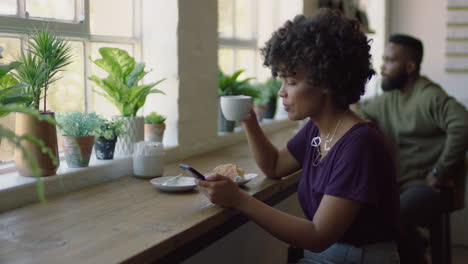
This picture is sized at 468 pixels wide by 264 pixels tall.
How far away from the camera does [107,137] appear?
198 cm

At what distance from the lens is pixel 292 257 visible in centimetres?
198

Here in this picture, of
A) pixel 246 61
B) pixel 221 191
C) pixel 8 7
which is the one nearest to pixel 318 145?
pixel 221 191

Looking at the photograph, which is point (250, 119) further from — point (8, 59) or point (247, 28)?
point (247, 28)

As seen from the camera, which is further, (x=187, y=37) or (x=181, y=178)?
(x=187, y=37)

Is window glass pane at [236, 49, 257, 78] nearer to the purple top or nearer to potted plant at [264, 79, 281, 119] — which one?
potted plant at [264, 79, 281, 119]

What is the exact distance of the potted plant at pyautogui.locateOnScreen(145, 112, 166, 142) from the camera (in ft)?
7.45

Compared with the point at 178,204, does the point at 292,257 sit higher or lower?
lower

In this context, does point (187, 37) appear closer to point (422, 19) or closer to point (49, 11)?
point (49, 11)

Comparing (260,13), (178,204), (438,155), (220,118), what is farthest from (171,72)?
(438,155)

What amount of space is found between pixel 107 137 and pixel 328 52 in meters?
0.96

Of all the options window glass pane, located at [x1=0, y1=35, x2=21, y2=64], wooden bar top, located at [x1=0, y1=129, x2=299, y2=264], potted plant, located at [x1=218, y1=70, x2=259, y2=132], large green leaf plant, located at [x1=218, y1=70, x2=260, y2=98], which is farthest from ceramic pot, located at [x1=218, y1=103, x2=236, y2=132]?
window glass pane, located at [x1=0, y1=35, x2=21, y2=64]

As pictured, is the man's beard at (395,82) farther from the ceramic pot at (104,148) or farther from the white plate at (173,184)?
the ceramic pot at (104,148)

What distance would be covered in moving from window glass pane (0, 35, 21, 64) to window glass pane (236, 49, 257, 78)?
1887mm

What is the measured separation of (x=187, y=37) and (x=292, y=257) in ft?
3.87
